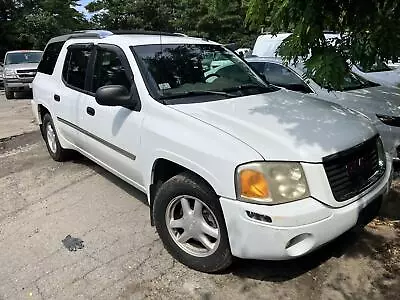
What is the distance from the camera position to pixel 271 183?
2.72 metres

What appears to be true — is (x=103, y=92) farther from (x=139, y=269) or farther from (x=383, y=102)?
(x=383, y=102)

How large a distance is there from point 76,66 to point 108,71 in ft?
2.91

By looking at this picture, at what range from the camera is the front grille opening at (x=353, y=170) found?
2.84 meters

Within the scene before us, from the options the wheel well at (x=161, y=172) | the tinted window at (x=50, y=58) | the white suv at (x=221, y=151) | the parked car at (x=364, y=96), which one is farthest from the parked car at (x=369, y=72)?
the tinted window at (x=50, y=58)

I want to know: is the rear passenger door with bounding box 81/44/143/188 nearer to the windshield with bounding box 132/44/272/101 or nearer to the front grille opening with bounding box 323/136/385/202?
the windshield with bounding box 132/44/272/101

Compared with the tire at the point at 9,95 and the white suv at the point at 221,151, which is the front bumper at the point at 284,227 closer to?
the white suv at the point at 221,151

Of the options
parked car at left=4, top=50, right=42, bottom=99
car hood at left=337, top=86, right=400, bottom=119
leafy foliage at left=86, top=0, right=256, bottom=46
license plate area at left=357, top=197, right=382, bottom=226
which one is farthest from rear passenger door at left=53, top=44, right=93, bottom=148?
leafy foliage at left=86, top=0, right=256, bottom=46

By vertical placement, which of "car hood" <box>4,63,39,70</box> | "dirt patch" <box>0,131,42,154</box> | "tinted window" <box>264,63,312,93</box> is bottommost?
"car hood" <box>4,63,39,70</box>

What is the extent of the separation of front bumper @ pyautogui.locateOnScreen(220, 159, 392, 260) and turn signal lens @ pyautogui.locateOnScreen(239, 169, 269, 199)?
0.22 feet

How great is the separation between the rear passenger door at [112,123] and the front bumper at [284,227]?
4.04ft

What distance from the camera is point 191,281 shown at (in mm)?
3113

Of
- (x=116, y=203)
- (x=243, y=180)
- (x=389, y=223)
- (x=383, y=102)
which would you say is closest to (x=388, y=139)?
(x=383, y=102)

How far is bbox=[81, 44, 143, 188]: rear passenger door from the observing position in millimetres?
3750

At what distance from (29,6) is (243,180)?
111 ft
